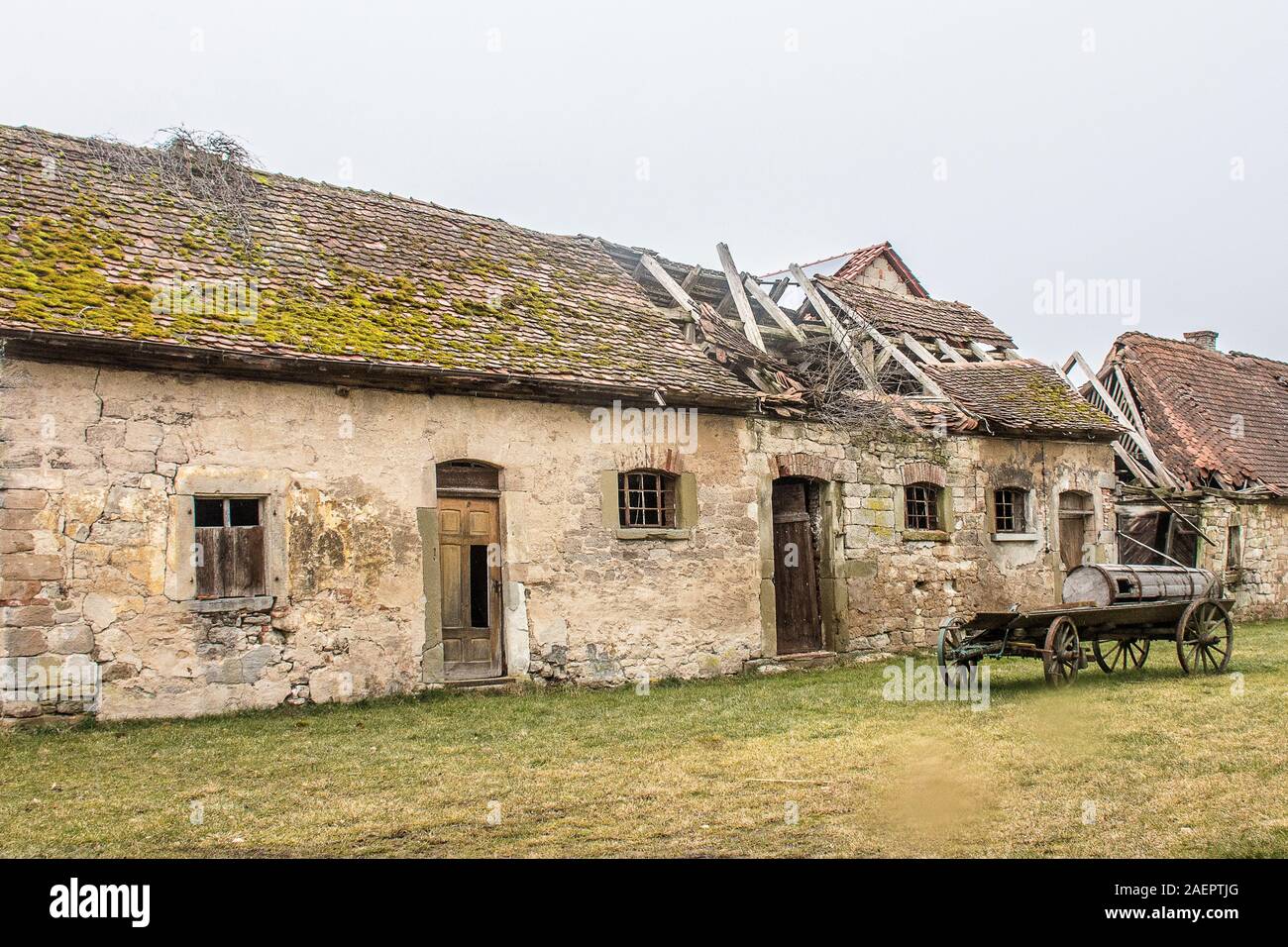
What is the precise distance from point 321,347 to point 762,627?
21.2 ft

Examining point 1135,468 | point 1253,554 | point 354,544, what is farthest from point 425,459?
point 1253,554

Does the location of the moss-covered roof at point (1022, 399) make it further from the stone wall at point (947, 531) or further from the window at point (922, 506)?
the window at point (922, 506)

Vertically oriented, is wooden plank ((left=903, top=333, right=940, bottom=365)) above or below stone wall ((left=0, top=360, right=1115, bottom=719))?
above

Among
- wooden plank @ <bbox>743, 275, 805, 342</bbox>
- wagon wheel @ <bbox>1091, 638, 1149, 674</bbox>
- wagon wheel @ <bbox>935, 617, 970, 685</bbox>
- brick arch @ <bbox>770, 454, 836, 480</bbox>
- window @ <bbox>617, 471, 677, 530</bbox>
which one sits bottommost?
wagon wheel @ <bbox>1091, 638, 1149, 674</bbox>

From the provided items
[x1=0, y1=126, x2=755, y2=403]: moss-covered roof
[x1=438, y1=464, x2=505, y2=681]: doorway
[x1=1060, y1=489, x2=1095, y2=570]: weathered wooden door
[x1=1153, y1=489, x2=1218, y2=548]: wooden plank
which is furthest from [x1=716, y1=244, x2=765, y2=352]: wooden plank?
[x1=1153, y1=489, x2=1218, y2=548]: wooden plank

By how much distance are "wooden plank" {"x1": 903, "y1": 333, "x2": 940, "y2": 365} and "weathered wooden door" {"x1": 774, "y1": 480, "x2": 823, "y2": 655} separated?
12.5 feet

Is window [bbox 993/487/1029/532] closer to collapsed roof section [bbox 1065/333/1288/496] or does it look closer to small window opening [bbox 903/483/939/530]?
small window opening [bbox 903/483/939/530]

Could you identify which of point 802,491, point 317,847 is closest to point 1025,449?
point 802,491

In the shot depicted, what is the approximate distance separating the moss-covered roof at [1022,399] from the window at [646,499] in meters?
5.38

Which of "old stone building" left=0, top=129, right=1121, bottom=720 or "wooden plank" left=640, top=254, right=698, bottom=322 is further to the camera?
"wooden plank" left=640, top=254, right=698, bottom=322

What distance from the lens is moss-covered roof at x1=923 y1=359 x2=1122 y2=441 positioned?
17.5 metres

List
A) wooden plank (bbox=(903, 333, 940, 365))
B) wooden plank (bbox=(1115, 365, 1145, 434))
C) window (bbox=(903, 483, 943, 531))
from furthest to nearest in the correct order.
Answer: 1. wooden plank (bbox=(1115, 365, 1145, 434))
2. wooden plank (bbox=(903, 333, 940, 365))
3. window (bbox=(903, 483, 943, 531))

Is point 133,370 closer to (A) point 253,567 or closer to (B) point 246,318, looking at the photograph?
(B) point 246,318

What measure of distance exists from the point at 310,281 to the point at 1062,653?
876cm
